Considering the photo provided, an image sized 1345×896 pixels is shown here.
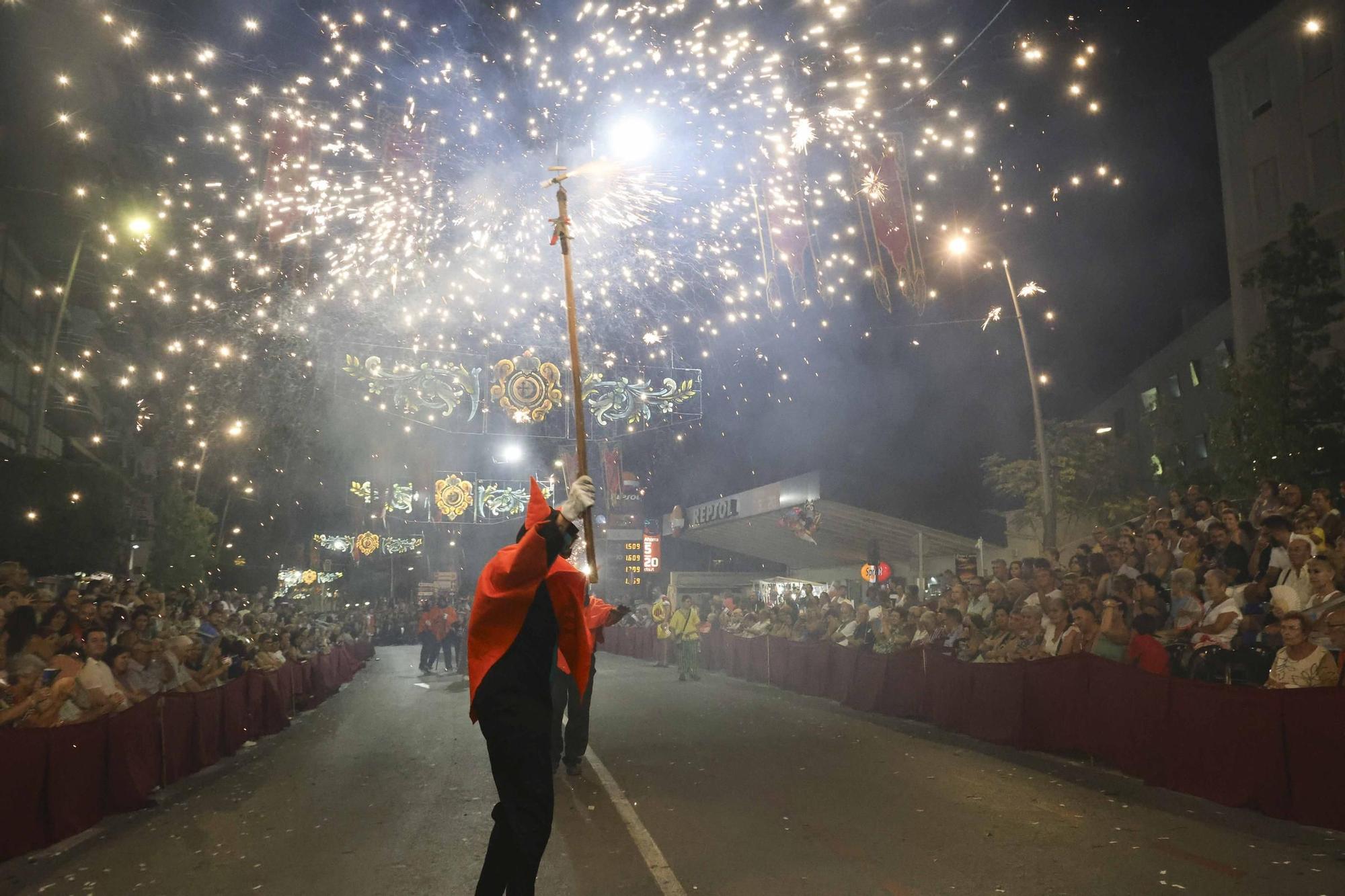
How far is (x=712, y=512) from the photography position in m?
38.9

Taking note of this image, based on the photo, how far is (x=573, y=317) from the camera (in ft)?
23.6

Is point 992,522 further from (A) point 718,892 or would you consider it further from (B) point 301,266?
(A) point 718,892

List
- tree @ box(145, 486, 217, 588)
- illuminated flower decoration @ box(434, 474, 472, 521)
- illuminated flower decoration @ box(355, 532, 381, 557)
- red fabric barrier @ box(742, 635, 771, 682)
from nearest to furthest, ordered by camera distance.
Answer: red fabric barrier @ box(742, 635, 771, 682) → tree @ box(145, 486, 217, 588) → illuminated flower decoration @ box(434, 474, 472, 521) → illuminated flower decoration @ box(355, 532, 381, 557)

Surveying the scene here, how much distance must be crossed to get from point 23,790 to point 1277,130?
28.7 m

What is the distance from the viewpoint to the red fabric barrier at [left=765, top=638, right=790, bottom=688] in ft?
64.3

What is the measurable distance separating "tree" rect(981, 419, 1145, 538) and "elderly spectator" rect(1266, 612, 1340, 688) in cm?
1911

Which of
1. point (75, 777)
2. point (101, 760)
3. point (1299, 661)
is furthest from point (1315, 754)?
point (101, 760)

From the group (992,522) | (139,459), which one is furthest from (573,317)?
(139,459)

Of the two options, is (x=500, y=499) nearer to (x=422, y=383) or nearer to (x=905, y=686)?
(x=422, y=383)

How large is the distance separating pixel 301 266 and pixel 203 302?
6538mm

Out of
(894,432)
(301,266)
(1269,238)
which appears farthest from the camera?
(894,432)

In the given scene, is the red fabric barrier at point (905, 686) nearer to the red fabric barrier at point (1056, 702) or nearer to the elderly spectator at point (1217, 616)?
the red fabric barrier at point (1056, 702)

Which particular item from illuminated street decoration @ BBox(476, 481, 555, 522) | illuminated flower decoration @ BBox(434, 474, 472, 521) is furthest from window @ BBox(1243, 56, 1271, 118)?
illuminated flower decoration @ BBox(434, 474, 472, 521)

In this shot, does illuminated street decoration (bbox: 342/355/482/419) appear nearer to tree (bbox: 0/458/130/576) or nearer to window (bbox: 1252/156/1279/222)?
tree (bbox: 0/458/130/576)
